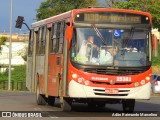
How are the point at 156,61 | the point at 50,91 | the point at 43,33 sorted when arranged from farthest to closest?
the point at 156,61, the point at 43,33, the point at 50,91

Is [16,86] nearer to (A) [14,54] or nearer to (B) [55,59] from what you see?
(B) [55,59]

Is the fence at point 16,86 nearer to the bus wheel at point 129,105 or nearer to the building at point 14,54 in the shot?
the building at point 14,54

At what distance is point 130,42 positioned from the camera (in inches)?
763

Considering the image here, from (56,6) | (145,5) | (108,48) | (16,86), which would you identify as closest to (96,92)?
(108,48)

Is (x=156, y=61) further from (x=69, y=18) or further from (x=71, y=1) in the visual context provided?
(x=69, y=18)

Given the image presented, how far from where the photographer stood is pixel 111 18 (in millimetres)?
19656

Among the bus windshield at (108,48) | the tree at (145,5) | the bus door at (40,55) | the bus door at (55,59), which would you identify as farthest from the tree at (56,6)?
the bus windshield at (108,48)

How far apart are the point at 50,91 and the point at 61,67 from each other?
223 cm

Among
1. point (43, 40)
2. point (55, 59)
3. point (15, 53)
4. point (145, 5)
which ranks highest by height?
point (145, 5)

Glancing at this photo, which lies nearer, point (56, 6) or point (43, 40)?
point (43, 40)

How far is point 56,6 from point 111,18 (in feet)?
266

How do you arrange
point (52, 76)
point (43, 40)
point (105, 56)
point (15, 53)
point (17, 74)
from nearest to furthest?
point (105, 56) < point (52, 76) < point (43, 40) < point (17, 74) < point (15, 53)

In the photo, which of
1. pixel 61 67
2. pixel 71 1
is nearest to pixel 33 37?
pixel 61 67

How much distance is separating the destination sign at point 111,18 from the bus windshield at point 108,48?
31 cm
